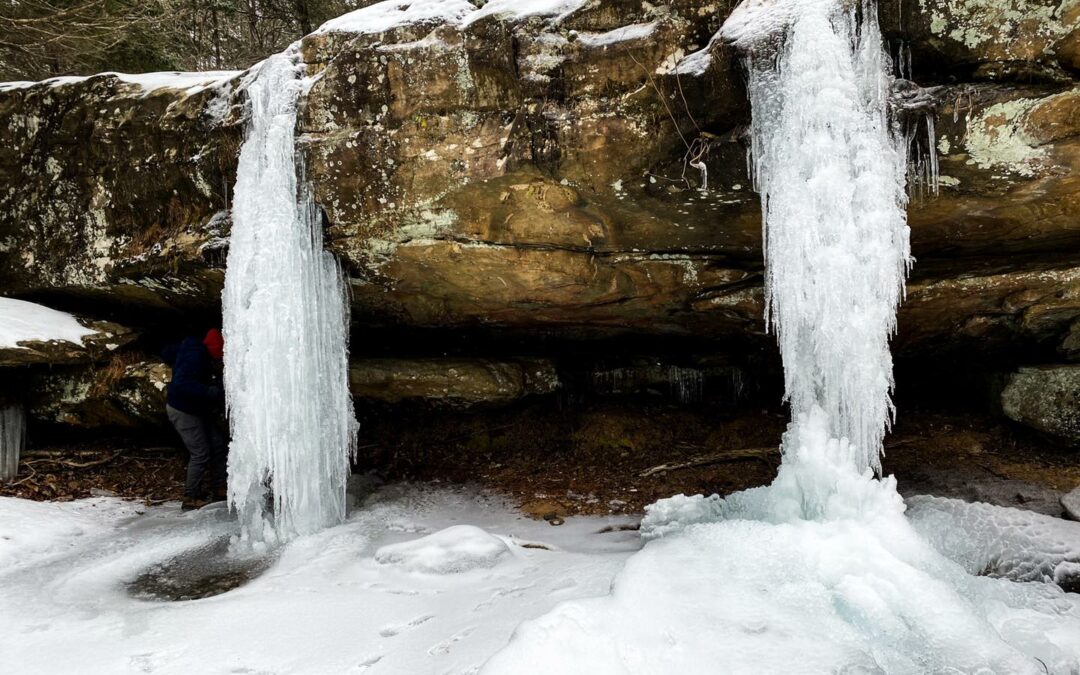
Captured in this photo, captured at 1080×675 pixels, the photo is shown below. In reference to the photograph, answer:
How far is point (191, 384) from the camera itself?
6.32 meters

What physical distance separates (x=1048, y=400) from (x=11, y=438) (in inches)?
459

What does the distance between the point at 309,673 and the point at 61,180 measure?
22.3 ft

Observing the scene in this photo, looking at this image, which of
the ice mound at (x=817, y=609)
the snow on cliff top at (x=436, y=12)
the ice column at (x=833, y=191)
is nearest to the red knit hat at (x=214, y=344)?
the snow on cliff top at (x=436, y=12)

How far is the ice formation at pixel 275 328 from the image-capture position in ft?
18.5

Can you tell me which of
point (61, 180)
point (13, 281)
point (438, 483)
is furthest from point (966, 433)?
point (13, 281)

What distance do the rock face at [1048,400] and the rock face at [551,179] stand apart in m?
0.26

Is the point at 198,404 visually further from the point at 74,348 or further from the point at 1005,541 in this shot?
the point at 1005,541

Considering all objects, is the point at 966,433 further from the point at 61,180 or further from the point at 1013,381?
the point at 61,180

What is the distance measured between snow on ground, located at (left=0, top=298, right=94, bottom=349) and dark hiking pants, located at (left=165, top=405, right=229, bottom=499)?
1.72 metres

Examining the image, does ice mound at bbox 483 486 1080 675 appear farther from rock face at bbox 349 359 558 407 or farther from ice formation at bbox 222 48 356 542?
rock face at bbox 349 359 558 407

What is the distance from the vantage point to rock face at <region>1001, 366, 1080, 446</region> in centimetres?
620

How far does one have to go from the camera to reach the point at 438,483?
24.0ft

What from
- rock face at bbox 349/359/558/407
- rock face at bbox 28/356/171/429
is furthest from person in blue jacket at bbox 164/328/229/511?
rock face at bbox 349/359/558/407

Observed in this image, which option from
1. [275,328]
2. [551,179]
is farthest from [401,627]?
[551,179]
